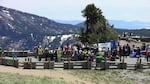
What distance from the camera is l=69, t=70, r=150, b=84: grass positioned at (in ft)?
112

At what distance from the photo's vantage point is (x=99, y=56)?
40.7 meters

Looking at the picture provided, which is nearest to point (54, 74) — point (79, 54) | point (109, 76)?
point (109, 76)

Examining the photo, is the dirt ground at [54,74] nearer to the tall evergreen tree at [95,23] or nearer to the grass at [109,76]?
the grass at [109,76]

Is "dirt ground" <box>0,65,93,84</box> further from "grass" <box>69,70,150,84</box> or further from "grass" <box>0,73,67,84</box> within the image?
"grass" <box>0,73,67,84</box>

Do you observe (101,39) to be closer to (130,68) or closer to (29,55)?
(29,55)

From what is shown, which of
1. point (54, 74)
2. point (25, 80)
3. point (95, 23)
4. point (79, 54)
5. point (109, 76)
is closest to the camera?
point (25, 80)

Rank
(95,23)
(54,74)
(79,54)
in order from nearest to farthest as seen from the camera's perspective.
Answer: (54,74) → (79,54) → (95,23)

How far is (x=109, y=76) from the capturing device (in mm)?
36188

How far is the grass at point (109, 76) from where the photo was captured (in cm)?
3409

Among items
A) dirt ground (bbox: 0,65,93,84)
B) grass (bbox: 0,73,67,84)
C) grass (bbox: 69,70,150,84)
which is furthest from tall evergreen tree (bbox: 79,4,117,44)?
grass (bbox: 0,73,67,84)

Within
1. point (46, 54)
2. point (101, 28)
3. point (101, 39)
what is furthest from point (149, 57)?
point (101, 28)

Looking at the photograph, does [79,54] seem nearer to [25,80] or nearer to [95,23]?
[25,80]

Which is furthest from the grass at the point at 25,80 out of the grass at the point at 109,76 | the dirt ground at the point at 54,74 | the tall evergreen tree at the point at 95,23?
the tall evergreen tree at the point at 95,23

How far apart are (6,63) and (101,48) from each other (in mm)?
14869
